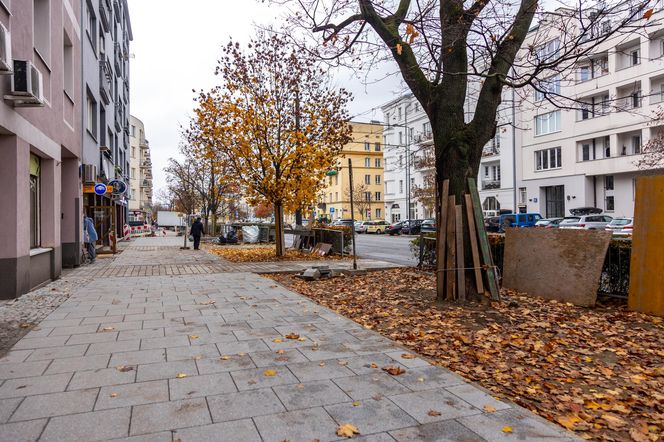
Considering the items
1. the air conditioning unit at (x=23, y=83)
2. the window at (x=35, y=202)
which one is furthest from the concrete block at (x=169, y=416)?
the window at (x=35, y=202)

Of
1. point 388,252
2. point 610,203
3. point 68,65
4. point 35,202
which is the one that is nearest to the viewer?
point 35,202

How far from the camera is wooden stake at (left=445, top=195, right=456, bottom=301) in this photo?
7777 millimetres

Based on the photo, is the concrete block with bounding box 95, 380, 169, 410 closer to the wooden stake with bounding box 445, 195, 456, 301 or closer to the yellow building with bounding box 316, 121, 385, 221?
the wooden stake with bounding box 445, 195, 456, 301

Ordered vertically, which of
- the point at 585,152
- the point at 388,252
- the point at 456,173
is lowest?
the point at 388,252

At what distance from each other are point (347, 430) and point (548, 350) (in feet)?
10.0

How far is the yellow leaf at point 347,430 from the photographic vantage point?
3.21 meters

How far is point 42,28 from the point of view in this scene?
10445 millimetres

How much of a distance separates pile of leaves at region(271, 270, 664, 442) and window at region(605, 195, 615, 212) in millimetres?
34388

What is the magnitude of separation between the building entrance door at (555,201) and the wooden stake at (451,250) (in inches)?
1481

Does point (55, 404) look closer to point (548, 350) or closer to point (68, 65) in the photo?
point (548, 350)

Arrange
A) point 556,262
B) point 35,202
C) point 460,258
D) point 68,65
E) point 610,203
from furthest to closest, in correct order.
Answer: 1. point 610,203
2. point 68,65
3. point 35,202
4. point 556,262
5. point 460,258

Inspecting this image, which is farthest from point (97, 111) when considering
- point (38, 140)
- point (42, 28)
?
point (38, 140)

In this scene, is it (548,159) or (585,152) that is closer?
(585,152)

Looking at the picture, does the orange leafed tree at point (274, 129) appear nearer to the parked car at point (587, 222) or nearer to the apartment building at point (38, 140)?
the apartment building at point (38, 140)
